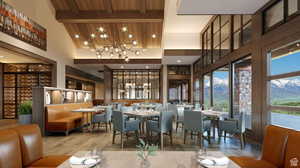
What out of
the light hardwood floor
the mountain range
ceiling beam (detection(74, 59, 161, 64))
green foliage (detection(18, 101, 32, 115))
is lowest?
the light hardwood floor

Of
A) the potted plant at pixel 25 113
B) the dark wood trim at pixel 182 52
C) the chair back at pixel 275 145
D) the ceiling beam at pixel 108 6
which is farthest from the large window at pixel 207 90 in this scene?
the potted plant at pixel 25 113

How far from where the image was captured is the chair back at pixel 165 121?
457cm

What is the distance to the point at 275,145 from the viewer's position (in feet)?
6.68

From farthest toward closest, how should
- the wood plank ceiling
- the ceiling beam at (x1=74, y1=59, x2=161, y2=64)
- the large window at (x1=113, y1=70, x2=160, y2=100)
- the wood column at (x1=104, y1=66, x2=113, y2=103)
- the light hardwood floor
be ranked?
the large window at (x1=113, y1=70, x2=160, y2=100) < the wood column at (x1=104, y1=66, x2=113, y2=103) < the ceiling beam at (x1=74, y1=59, x2=161, y2=64) < the wood plank ceiling < the light hardwood floor

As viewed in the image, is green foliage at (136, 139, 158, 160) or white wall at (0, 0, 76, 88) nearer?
green foliage at (136, 139, 158, 160)

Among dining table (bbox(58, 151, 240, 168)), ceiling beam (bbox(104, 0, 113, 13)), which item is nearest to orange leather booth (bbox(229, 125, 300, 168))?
dining table (bbox(58, 151, 240, 168))

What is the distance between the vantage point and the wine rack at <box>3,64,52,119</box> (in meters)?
9.82

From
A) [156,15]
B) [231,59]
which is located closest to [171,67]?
[156,15]

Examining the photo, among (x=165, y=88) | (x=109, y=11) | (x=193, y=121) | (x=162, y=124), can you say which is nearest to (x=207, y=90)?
(x=165, y=88)

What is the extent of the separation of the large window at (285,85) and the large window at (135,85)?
1038 cm

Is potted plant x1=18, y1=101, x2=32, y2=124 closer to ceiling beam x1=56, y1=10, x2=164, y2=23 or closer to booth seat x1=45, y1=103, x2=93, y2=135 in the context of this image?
booth seat x1=45, y1=103, x2=93, y2=135

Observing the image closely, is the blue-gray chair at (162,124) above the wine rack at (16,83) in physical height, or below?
below

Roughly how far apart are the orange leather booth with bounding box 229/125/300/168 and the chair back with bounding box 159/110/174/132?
95.1 inches

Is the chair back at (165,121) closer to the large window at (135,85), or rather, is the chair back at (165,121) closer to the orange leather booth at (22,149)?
the orange leather booth at (22,149)
